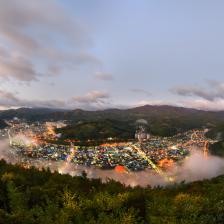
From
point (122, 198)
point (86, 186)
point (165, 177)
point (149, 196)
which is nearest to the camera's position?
point (122, 198)

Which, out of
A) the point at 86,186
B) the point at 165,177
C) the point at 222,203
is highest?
the point at 222,203

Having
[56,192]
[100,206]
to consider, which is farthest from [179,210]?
[56,192]

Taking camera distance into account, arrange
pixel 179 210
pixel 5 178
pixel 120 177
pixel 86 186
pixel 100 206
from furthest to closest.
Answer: pixel 120 177 → pixel 86 186 → pixel 5 178 → pixel 100 206 → pixel 179 210

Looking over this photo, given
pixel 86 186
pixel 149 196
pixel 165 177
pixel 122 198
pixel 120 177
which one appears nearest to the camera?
pixel 122 198

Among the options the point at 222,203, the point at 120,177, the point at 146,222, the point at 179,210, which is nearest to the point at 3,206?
the point at 146,222

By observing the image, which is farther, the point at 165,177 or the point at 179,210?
the point at 165,177

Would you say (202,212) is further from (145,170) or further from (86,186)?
(145,170)

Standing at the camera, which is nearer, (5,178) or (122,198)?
(122,198)

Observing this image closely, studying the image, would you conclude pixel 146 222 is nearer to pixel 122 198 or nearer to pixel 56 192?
pixel 122 198

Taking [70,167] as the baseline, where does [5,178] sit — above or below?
above
